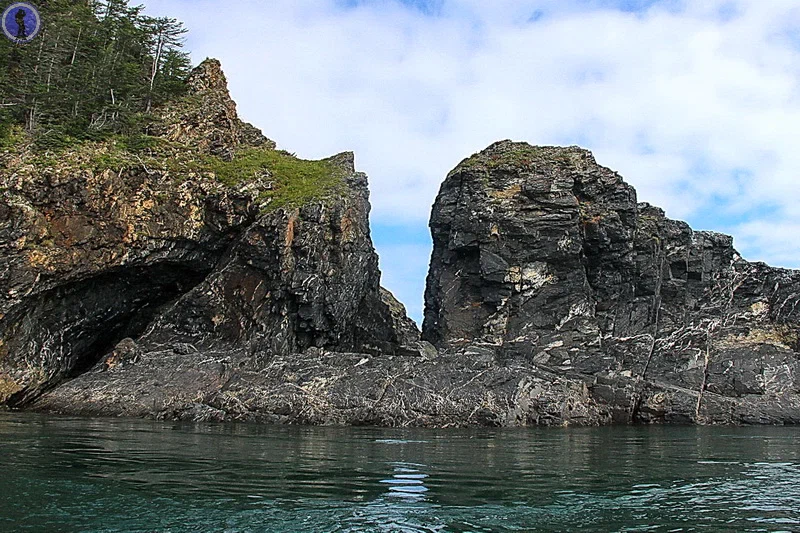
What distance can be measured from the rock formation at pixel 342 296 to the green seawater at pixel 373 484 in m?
13.3

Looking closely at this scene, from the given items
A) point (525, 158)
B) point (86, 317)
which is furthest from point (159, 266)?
point (525, 158)

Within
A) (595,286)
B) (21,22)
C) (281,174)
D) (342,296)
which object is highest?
(21,22)

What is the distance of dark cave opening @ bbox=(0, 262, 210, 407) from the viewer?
43500 millimetres

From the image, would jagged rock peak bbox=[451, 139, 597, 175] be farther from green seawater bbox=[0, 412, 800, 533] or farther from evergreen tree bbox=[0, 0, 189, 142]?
green seawater bbox=[0, 412, 800, 533]

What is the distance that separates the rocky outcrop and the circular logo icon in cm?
1135

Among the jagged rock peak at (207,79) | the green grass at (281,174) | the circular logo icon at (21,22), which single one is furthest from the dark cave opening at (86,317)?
the circular logo icon at (21,22)

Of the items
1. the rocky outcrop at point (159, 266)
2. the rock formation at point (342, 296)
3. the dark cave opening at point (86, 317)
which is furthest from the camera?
the dark cave opening at point (86, 317)

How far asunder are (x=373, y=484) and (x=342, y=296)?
Result: 35940mm

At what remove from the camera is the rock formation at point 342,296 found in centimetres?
4147

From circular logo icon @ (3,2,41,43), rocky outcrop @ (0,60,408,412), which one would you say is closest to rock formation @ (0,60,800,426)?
rocky outcrop @ (0,60,408,412)

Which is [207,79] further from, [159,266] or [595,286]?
[595,286]

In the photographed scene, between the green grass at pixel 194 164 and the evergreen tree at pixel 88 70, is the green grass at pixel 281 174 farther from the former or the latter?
the evergreen tree at pixel 88 70

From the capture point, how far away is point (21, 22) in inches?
2184

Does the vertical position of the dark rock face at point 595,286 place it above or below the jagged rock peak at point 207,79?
below
